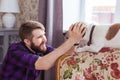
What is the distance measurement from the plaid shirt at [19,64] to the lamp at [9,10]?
1287mm

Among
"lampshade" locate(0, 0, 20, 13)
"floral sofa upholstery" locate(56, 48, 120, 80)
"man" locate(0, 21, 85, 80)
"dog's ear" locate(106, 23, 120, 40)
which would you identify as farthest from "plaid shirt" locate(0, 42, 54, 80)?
"lampshade" locate(0, 0, 20, 13)

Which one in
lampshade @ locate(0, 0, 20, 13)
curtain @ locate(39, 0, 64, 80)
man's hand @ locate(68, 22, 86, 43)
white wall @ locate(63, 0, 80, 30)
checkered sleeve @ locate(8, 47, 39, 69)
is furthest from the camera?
lampshade @ locate(0, 0, 20, 13)

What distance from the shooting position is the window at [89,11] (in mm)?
2643

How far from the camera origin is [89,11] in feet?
9.33

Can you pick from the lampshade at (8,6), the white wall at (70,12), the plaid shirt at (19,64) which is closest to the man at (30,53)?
the plaid shirt at (19,64)

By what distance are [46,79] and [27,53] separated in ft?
3.16

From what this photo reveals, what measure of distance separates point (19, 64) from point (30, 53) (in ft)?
0.34

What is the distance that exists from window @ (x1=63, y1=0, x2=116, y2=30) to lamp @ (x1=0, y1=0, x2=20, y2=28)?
63 cm

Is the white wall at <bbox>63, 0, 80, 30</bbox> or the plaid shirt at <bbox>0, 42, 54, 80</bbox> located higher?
the white wall at <bbox>63, 0, 80, 30</bbox>

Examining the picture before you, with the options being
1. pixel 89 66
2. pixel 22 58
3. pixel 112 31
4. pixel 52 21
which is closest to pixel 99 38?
pixel 112 31

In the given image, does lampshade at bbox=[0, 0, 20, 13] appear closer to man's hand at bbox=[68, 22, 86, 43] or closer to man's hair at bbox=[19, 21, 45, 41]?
man's hair at bbox=[19, 21, 45, 41]

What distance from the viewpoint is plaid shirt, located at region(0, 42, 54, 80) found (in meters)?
1.61

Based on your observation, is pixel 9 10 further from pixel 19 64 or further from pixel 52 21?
pixel 19 64

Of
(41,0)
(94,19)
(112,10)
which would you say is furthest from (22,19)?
(112,10)
